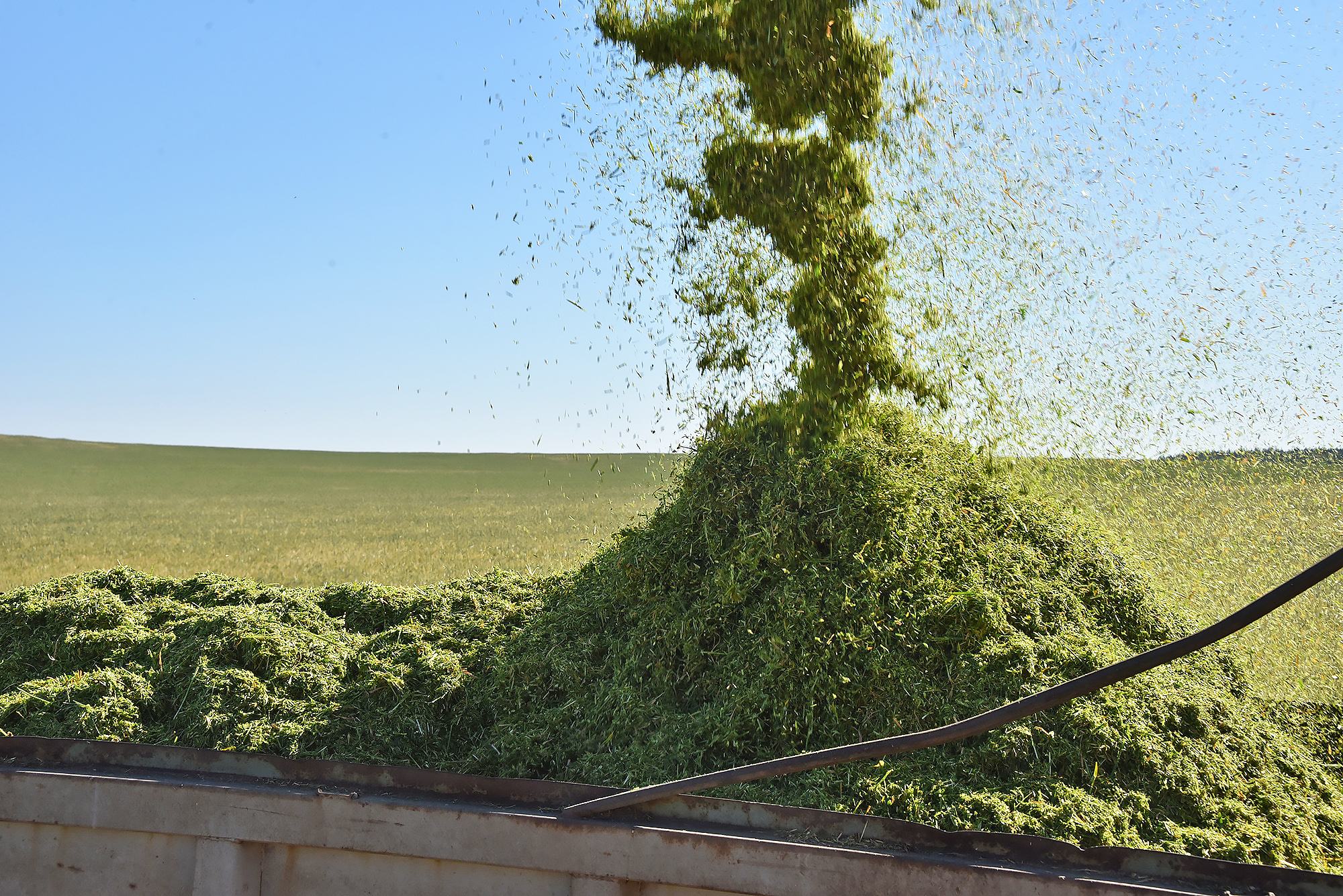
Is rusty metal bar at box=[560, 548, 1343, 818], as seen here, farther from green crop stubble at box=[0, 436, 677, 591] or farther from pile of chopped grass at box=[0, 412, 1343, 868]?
green crop stubble at box=[0, 436, 677, 591]

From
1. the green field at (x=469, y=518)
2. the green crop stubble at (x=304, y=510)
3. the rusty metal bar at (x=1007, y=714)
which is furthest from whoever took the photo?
the green crop stubble at (x=304, y=510)

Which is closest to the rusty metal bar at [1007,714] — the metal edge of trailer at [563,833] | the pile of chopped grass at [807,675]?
the metal edge of trailer at [563,833]

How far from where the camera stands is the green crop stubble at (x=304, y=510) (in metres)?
9.66

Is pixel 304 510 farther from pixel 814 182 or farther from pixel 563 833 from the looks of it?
pixel 563 833

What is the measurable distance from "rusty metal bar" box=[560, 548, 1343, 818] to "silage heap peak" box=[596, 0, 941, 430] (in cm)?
205

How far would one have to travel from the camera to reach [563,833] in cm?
218

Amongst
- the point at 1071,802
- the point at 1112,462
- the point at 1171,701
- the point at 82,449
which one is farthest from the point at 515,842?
the point at 82,449

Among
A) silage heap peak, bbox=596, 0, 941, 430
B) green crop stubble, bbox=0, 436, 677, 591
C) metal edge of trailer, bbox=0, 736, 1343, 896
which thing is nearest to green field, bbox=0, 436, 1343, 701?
green crop stubble, bbox=0, 436, 677, 591

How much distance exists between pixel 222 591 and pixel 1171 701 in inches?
186

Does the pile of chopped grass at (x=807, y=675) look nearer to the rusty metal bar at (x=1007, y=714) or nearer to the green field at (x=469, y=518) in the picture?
the green field at (x=469, y=518)

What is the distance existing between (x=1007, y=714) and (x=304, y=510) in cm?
2018

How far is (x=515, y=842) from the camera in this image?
2.20 meters

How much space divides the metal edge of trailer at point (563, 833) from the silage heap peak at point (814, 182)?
2.13 metres

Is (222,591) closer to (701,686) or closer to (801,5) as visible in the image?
(701,686)
